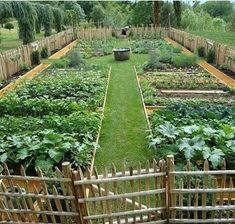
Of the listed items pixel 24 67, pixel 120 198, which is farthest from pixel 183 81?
pixel 120 198

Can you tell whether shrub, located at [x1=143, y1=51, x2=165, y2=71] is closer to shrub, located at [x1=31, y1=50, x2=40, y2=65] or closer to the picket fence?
the picket fence

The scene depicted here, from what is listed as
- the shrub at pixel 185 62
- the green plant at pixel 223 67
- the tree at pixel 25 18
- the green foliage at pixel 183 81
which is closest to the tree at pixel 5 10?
the tree at pixel 25 18

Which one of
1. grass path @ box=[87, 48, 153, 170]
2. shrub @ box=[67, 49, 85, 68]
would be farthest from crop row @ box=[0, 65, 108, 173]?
shrub @ box=[67, 49, 85, 68]

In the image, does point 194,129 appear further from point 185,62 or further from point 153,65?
point 185,62

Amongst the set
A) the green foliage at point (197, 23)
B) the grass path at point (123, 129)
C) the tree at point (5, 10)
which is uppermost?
the tree at point (5, 10)

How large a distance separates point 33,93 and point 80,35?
70.8 ft

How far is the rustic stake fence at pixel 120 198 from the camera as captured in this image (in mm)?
3352

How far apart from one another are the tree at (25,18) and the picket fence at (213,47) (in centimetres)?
1090

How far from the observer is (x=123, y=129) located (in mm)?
7473

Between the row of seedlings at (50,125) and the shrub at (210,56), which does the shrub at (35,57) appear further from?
the shrub at (210,56)

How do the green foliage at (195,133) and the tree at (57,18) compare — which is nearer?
the green foliage at (195,133)

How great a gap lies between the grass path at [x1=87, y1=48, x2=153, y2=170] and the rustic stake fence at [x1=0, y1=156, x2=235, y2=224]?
2056 mm

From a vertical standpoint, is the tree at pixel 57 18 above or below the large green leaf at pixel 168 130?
above

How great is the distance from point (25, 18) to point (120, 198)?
1885 cm
